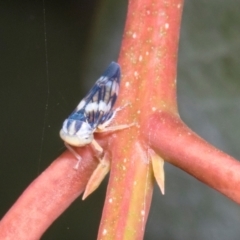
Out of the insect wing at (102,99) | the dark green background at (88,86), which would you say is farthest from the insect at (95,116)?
the dark green background at (88,86)

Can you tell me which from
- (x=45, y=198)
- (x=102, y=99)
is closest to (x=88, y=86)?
A: (x=102, y=99)

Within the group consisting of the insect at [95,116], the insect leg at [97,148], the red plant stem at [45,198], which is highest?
the insect at [95,116]

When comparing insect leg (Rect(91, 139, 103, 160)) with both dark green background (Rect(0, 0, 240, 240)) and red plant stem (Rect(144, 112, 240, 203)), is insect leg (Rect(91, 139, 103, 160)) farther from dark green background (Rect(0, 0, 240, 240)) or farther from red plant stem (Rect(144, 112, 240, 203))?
dark green background (Rect(0, 0, 240, 240))

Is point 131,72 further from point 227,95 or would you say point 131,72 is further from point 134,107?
point 227,95

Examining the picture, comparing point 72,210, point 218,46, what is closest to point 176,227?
point 72,210

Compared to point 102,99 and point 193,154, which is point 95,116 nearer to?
point 102,99

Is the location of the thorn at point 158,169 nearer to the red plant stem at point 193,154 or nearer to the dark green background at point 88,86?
the red plant stem at point 193,154

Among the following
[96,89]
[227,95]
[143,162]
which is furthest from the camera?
[227,95]
